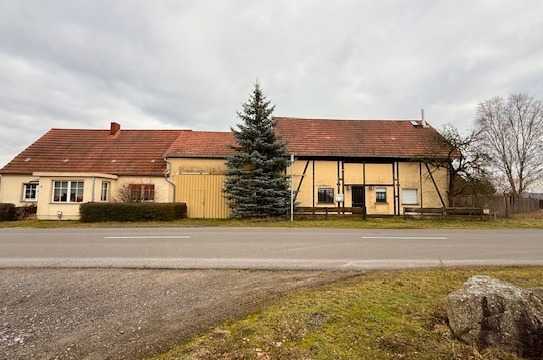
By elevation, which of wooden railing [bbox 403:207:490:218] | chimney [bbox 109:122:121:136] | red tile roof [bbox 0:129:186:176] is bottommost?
wooden railing [bbox 403:207:490:218]

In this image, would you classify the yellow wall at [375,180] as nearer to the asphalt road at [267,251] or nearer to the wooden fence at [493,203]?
the wooden fence at [493,203]

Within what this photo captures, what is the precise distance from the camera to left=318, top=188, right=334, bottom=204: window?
22.8 metres

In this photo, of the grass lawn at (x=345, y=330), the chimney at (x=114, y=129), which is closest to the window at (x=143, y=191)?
the chimney at (x=114, y=129)

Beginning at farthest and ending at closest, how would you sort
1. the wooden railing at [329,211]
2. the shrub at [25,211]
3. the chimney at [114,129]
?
the chimney at [114,129]
the shrub at [25,211]
the wooden railing at [329,211]

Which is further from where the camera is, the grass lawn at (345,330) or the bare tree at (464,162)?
the bare tree at (464,162)

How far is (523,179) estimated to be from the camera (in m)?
27.4

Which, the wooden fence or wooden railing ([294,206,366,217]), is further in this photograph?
the wooden fence

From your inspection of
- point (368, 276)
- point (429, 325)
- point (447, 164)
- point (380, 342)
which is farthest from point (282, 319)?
point (447, 164)

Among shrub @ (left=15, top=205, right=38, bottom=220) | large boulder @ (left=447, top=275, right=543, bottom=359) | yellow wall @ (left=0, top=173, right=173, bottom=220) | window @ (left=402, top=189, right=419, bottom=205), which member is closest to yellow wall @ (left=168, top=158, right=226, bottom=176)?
yellow wall @ (left=0, top=173, right=173, bottom=220)

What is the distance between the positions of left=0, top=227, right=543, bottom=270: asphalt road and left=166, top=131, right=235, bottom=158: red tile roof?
38.8ft

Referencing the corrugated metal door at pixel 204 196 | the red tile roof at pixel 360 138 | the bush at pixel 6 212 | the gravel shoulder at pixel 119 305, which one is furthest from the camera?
the red tile roof at pixel 360 138

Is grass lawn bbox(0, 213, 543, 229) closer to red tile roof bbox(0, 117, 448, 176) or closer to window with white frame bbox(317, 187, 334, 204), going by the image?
window with white frame bbox(317, 187, 334, 204)

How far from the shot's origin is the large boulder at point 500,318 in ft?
11.2

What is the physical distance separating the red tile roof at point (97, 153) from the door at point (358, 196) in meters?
14.2
